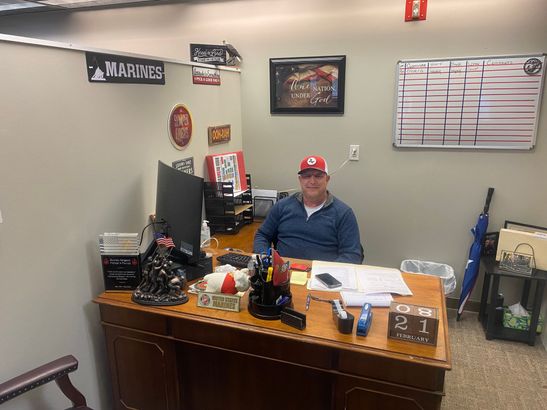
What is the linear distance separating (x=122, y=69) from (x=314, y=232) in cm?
133

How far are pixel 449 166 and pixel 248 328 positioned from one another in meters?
2.03

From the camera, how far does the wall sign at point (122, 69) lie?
5.41 feet

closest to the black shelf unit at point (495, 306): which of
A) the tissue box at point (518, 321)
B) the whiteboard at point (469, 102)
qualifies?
the tissue box at point (518, 321)

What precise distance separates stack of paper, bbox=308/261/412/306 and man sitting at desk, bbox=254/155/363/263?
34cm

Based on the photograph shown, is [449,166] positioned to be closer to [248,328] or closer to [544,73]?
[544,73]

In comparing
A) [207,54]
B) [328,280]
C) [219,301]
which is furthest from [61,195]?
[207,54]

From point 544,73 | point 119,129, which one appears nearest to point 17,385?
point 119,129

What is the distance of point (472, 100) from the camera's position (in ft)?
8.64

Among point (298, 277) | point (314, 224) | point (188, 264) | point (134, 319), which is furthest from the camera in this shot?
point (314, 224)

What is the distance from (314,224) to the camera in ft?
7.56

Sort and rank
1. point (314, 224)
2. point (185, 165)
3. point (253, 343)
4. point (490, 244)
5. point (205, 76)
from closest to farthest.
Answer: point (253, 343) → point (314, 224) → point (185, 165) → point (205, 76) → point (490, 244)

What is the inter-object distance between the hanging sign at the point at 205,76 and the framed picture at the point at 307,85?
0.49 meters

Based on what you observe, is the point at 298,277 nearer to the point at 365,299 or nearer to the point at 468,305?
the point at 365,299

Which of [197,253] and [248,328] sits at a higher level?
[197,253]
